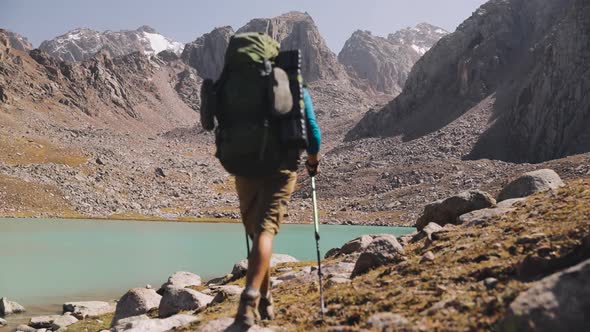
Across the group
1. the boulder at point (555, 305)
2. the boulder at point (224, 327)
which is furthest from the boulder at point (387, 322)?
the boulder at point (224, 327)

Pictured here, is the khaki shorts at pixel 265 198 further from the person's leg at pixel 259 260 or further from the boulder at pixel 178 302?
the boulder at pixel 178 302

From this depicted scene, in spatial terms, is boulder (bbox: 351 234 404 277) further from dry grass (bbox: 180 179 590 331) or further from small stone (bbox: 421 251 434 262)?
small stone (bbox: 421 251 434 262)

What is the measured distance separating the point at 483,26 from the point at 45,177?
12880 centimetres

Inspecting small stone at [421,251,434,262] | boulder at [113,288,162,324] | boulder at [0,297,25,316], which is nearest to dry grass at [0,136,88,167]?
boulder at [0,297,25,316]

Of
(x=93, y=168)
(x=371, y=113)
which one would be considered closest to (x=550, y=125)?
(x=371, y=113)

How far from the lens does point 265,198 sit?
6781 millimetres

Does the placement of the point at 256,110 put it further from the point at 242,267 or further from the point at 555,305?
the point at 242,267

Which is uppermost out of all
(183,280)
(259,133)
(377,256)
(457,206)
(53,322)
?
(259,133)

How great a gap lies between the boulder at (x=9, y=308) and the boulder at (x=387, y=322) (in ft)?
56.1

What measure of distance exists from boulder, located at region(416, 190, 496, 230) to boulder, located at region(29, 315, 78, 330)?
13.3 meters

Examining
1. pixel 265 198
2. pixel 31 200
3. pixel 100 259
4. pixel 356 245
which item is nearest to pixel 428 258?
pixel 265 198

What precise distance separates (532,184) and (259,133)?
15172mm

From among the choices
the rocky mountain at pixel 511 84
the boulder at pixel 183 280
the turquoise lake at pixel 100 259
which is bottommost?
the turquoise lake at pixel 100 259

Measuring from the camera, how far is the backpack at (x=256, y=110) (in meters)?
6.55
